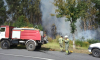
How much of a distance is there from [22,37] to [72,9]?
22.4 ft

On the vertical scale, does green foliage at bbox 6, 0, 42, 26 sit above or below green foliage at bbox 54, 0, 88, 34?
above

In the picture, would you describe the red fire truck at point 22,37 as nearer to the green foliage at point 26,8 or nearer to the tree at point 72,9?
the tree at point 72,9

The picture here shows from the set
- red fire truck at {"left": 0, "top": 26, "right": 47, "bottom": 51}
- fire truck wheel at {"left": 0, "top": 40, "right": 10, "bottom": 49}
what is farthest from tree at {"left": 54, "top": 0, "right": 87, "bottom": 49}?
fire truck wheel at {"left": 0, "top": 40, "right": 10, "bottom": 49}

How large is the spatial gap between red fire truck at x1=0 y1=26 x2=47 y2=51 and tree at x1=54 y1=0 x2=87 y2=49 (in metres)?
4.13

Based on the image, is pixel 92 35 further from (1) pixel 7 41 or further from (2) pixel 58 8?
(1) pixel 7 41

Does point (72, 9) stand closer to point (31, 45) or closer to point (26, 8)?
point (31, 45)

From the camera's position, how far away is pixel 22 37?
1145cm

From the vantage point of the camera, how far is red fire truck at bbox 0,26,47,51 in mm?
11039

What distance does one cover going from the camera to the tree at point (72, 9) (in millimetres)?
13312

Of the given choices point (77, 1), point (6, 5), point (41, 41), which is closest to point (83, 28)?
point (77, 1)

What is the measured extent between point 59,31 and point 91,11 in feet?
35.7

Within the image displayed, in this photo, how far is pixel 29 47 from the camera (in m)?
11.1

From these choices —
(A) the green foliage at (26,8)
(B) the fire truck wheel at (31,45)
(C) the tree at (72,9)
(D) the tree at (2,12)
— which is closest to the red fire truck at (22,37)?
(B) the fire truck wheel at (31,45)

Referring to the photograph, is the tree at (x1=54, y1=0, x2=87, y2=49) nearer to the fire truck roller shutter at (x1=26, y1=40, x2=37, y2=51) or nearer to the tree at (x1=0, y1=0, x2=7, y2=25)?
the fire truck roller shutter at (x1=26, y1=40, x2=37, y2=51)
